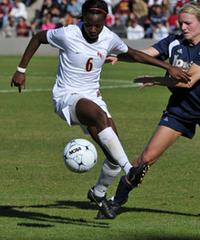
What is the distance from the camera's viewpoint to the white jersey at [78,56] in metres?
10.3

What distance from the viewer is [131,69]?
1262 inches

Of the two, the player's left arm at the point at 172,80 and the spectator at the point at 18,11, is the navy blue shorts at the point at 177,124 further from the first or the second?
the spectator at the point at 18,11

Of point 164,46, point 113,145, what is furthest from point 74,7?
point 113,145

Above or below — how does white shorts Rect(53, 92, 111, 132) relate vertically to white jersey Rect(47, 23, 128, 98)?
below

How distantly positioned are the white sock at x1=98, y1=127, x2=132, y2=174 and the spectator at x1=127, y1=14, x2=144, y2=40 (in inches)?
1144

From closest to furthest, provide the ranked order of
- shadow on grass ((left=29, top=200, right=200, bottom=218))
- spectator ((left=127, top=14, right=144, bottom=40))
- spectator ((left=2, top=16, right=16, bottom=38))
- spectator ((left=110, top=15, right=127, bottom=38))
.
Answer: shadow on grass ((left=29, top=200, right=200, bottom=218))
spectator ((left=127, top=14, right=144, bottom=40))
spectator ((left=110, top=15, right=127, bottom=38))
spectator ((left=2, top=16, right=16, bottom=38))

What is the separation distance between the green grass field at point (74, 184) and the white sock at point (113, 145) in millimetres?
602

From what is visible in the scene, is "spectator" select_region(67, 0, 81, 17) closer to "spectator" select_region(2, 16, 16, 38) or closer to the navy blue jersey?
"spectator" select_region(2, 16, 16, 38)

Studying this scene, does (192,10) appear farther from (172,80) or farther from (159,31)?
(159,31)

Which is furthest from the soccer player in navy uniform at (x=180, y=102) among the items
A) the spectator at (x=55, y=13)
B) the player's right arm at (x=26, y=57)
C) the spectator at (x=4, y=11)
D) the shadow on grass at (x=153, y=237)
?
the spectator at (x=4, y=11)

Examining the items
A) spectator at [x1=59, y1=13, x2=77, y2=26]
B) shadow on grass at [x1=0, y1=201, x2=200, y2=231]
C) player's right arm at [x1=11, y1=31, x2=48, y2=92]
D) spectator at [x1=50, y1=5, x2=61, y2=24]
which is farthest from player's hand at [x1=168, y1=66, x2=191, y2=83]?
spectator at [x1=50, y1=5, x2=61, y2=24]

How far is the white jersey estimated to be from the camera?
1028 cm

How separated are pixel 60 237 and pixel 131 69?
76.5 ft

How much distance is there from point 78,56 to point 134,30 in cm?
2908
